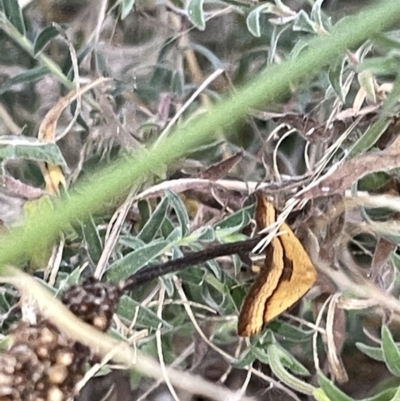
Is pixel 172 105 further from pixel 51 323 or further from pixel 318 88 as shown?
pixel 51 323

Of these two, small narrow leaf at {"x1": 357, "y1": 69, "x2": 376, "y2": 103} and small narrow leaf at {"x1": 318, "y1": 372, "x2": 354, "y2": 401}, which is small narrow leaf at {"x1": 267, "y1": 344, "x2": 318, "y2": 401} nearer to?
small narrow leaf at {"x1": 318, "y1": 372, "x2": 354, "y2": 401}

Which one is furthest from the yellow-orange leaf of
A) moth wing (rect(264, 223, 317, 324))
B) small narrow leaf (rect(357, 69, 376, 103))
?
small narrow leaf (rect(357, 69, 376, 103))

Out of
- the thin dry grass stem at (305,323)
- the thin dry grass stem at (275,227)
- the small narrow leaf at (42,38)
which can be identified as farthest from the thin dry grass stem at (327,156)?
the small narrow leaf at (42,38)

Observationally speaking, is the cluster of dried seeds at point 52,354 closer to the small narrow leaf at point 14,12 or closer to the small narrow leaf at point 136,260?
the small narrow leaf at point 136,260

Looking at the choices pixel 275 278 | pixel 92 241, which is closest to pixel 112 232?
pixel 92 241

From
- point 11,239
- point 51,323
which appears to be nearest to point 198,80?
point 51,323
